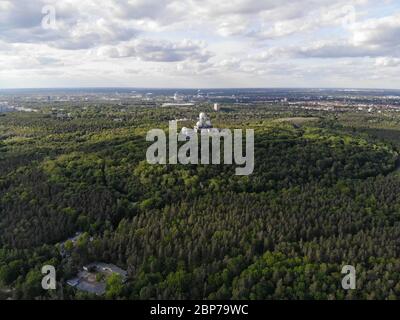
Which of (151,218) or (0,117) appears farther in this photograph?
(0,117)

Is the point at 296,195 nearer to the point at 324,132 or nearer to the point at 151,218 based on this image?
the point at 151,218

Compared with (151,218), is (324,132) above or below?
above

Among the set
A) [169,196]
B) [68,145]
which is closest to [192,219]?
[169,196]
